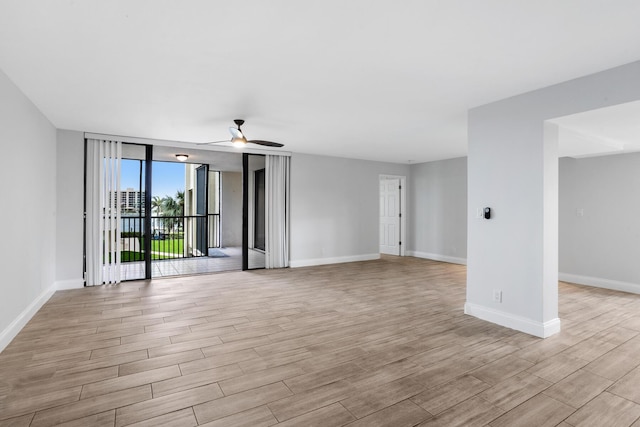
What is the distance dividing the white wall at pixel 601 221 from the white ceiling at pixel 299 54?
3.14m

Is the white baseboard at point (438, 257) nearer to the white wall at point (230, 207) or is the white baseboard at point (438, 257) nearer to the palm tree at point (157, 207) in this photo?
the white wall at point (230, 207)

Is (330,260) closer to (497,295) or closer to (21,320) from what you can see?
(497,295)

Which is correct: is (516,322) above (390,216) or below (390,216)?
below

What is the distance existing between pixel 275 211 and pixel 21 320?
14.4ft

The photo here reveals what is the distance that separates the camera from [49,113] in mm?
4285

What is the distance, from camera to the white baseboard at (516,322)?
3310mm

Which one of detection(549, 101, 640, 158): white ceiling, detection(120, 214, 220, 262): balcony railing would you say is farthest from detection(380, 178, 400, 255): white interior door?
detection(120, 214, 220, 262): balcony railing

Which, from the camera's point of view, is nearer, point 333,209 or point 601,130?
point 601,130

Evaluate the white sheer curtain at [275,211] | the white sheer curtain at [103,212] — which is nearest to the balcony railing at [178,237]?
the white sheer curtain at [103,212]

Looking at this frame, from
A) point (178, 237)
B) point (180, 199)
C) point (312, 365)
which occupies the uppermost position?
point (180, 199)

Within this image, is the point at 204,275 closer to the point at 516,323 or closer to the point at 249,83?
the point at 249,83

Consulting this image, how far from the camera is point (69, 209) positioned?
521 cm

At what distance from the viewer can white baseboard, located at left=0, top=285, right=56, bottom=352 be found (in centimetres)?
297

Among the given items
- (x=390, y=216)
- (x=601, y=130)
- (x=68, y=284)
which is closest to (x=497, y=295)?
(x=601, y=130)
